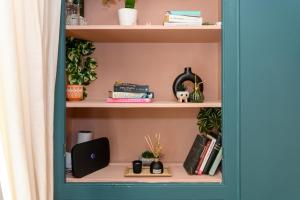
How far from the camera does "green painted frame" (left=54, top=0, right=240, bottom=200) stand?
1604 millimetres

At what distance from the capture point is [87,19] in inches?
78.3

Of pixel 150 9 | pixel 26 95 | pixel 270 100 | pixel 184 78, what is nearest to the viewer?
pixel 26 95

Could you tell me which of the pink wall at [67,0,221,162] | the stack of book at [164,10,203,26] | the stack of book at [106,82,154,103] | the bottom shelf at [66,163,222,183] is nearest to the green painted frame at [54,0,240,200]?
the bottom shelf at [66,163,222,183]

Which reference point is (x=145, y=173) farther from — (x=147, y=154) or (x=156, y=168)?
(x=147, y=154)

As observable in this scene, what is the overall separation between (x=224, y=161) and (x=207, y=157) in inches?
4.9

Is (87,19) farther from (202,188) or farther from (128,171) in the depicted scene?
(202,188)

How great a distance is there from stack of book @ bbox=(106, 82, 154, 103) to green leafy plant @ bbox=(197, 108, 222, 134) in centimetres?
37

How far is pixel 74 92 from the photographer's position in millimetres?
1738

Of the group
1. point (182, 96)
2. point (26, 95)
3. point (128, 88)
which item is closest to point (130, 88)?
point (128, 88)

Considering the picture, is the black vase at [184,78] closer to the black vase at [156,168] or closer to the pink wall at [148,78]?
the pink wall at [148,78]

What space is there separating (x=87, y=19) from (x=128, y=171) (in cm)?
96

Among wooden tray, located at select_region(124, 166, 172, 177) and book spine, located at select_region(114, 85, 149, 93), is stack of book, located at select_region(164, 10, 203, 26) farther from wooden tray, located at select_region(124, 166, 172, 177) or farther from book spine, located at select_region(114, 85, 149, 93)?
wooden tray, located at select_region(124, 166, 172, 177)

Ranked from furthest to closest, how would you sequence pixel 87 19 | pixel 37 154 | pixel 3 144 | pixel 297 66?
pixel 87 19 → pixel 297 66 → pixel 37 154 → pixel 3 144

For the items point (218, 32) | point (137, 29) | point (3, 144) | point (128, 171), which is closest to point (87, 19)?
point (137, 29)
